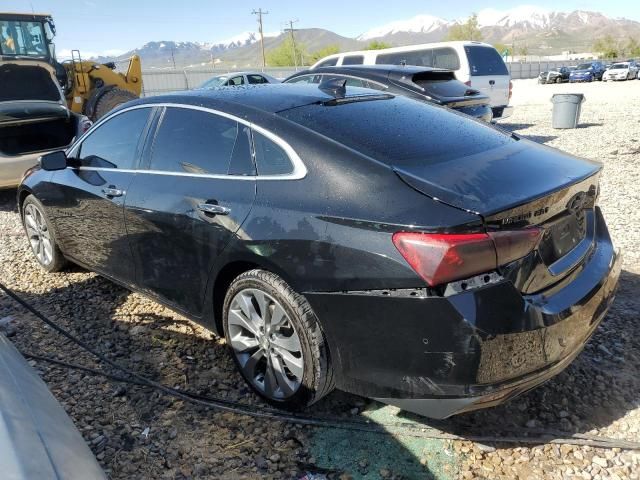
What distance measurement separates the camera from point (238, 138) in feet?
9.71

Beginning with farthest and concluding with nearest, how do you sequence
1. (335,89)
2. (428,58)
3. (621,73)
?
(621,73) → (428,58) → (335,89)

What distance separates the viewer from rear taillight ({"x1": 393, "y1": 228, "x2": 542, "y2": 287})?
6.84ft

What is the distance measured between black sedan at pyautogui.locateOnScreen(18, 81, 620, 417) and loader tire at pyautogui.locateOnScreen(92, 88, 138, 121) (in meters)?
8.48

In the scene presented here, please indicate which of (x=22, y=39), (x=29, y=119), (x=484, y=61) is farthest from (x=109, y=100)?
(x=484, y=61)

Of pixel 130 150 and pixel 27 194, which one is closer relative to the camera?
pixel 130 150

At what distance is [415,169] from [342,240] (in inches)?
18.9

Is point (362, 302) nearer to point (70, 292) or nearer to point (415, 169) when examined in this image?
point (415, 169)

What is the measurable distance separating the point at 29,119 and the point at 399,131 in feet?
24.5

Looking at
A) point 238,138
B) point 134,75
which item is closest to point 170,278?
point 238,138

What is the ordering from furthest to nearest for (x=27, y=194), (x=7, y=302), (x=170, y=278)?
(x=27, y=194) < (x=7, y=302) < (x=170, y=278)

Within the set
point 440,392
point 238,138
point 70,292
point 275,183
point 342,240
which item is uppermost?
point 238,138

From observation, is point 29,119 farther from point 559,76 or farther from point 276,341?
point 559,76

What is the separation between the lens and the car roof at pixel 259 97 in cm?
304

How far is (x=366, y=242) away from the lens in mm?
2250
